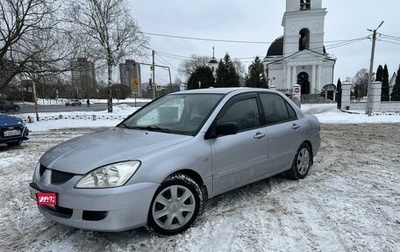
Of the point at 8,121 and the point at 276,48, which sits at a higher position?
the point at 276,48

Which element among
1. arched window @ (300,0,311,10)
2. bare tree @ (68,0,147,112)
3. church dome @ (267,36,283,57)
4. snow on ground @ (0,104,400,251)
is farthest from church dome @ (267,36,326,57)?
snow on ground @ (0,104,400,251)

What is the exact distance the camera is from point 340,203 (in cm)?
412

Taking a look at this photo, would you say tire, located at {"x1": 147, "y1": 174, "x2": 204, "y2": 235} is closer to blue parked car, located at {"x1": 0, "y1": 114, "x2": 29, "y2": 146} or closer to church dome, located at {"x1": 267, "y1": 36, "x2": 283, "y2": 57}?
blue parked car, located at {"x1": 0, "y1": 114, "x2": 29, "y2": 146}

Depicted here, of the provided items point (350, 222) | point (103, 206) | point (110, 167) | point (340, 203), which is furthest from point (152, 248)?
point (340, 203)

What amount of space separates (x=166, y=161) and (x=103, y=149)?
2.29 ft

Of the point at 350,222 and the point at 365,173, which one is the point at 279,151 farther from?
the point at 365,173

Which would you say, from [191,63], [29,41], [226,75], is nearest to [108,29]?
[29,41]

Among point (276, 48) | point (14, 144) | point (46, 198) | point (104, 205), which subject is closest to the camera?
point (104, 205)

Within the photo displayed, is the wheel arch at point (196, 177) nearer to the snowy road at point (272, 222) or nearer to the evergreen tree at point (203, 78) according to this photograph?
the snowy road at point (272, 222)

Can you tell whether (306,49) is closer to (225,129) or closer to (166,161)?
(225,129)

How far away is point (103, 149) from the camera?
3213 millimetres

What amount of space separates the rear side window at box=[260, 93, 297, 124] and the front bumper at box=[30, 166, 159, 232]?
2328 millimetres

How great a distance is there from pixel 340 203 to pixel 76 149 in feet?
11.4

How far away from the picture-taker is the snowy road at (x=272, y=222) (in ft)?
10.1
